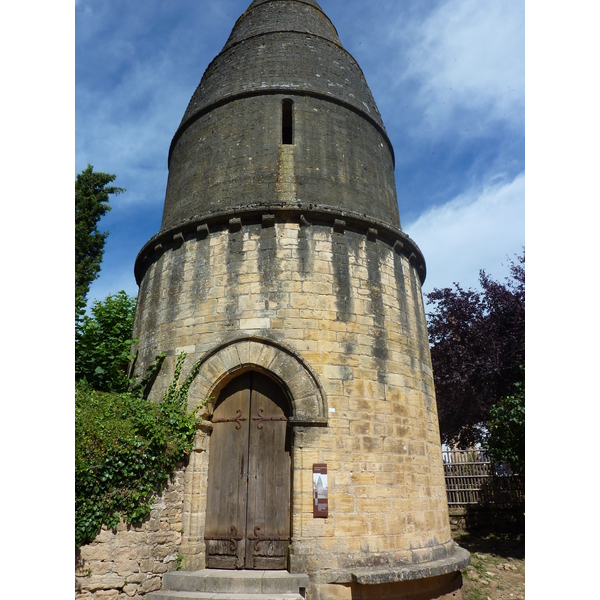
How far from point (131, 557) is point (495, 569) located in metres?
7.64

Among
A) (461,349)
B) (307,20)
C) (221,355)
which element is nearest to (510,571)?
(461,349)

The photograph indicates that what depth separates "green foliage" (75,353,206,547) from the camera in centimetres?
630

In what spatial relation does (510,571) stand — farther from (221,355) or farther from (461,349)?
(221,355)

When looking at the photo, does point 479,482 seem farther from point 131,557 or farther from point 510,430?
point 131,557

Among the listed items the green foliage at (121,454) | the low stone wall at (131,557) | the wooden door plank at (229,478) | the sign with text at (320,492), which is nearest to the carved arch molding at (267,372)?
the wooden door plank at (229,478)

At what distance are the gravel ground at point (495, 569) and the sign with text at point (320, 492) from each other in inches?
162

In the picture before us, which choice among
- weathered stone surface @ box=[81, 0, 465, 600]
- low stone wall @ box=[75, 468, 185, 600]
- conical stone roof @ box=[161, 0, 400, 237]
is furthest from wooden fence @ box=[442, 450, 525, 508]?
low stone wall @ box=[75, 468, 185, 600]

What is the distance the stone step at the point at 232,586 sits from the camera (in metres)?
6.07

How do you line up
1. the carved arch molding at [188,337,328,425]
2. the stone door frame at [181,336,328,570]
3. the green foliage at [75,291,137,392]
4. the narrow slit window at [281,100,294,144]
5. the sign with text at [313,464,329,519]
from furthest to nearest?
the narrow slit window at [281,100,294,144]
the green foliage at [75,291,137,392]
the carved arch molding at [188,337,328,425]
the stone door frame at [181,336,328,570]
the sign with text at [313,464,329,519]

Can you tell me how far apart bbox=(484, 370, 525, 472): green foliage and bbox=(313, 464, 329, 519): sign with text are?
6.84 m

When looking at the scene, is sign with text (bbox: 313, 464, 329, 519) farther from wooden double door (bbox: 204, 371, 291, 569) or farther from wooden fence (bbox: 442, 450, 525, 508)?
wooden fence (bbox: 442, 450, 525, 508)

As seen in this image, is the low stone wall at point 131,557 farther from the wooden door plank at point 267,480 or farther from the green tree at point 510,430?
the green tree at point 510,430

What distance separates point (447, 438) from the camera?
55.5ft

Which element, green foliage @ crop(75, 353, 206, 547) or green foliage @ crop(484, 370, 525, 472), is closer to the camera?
green foliage @ crop(75, 353, 206, 547)
